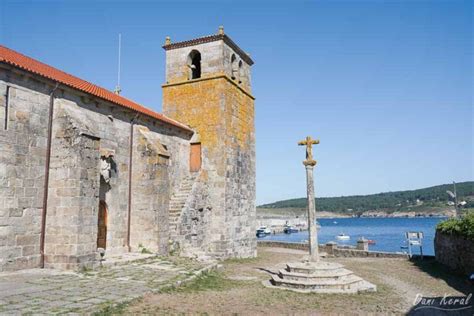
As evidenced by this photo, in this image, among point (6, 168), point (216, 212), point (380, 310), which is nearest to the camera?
point (380, 310)

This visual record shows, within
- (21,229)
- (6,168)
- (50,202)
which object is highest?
(6,168)

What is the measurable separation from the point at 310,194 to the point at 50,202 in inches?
308

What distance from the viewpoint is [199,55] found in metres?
20.6

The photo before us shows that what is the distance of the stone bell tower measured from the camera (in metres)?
18.1

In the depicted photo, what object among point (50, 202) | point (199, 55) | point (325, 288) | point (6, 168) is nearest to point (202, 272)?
point (325, 288)

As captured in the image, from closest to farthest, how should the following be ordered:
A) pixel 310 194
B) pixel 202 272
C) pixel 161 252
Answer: pixel 202 272 < pixel 310 194 < pixel 161 252

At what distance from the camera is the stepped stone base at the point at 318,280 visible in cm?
1027

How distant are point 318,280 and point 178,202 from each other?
7790 mm

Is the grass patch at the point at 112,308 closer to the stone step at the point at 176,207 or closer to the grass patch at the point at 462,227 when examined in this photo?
the stone step at the point at 176,207

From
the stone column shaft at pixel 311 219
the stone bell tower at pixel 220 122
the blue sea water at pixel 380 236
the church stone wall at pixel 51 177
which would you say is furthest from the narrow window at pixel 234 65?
the blue sea water at pixel 380 236

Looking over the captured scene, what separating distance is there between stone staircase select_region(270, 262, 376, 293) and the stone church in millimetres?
5335

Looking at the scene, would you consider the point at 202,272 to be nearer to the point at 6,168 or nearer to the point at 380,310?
the point at 380,310

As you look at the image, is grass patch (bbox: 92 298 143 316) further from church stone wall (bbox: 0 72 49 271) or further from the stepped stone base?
the stepped stone base

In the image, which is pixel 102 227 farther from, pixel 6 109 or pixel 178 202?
pixel 6 109
